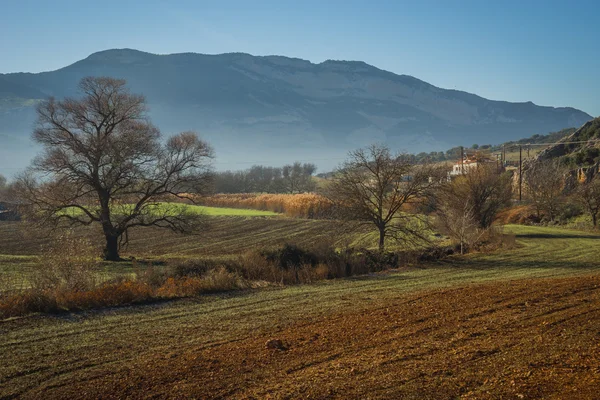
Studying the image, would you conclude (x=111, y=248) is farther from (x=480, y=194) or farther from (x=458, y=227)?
(x=480, y=194)

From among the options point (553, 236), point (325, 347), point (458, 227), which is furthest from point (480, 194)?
point (325, 347)

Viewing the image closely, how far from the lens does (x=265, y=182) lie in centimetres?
10819

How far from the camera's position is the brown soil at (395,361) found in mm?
6586

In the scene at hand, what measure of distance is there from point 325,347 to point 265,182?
99.8 metres

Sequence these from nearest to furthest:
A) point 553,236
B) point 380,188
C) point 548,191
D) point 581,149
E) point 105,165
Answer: point 380,188 < point 105,165 < point 553,236 < point 548,191 < point 581,149

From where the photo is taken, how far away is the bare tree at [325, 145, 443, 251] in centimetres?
2894

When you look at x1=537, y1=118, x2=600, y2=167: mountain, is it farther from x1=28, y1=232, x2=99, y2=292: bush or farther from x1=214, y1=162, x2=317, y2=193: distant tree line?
x1=28, y1=232, x2=99, y2=292: bush

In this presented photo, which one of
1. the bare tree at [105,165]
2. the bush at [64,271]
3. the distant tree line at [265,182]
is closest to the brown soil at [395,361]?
the bush at [64,271]

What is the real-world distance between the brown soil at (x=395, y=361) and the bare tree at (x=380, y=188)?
57.7 feet

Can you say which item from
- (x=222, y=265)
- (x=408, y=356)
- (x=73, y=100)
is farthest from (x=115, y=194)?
(x=408, y=356)

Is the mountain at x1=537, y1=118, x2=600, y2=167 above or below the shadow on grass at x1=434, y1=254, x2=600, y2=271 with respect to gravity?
above

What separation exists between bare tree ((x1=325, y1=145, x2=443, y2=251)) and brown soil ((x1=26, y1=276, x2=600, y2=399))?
57.7ft

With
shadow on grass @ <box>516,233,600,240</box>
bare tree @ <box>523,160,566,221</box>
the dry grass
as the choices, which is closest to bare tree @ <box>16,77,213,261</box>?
the dry grass

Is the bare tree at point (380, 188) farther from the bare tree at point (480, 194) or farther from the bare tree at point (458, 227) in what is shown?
the bare tree at point (480, 194)
